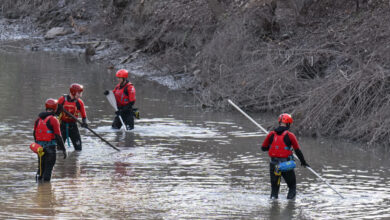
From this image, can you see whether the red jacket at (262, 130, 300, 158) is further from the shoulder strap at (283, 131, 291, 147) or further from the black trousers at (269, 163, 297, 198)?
the black trousers at (269, 163, 297, 198)

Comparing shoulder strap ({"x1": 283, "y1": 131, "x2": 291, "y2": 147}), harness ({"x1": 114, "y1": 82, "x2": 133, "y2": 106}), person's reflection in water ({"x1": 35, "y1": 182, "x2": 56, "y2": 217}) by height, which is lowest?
person's reflection in water ({"x1": 35, "y1": 182, "x2": 56, "y2": 217})

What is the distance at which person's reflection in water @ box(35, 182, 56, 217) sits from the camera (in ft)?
37.2

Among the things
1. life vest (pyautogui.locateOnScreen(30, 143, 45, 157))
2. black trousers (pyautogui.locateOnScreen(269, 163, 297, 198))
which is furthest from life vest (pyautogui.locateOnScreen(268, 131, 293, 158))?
life vest (pyautogui.locateOnScreen(30, 143, 45, 157))

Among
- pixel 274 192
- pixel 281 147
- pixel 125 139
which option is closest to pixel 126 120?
pixel 125 139

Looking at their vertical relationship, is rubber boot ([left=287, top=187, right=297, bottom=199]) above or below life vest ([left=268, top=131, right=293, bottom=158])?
below

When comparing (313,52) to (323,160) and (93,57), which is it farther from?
(93,57)

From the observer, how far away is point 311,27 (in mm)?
25172

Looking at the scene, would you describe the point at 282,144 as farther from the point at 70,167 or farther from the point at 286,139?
the point at 70,167

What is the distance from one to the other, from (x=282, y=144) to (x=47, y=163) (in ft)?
13.1

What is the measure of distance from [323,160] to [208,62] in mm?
10468

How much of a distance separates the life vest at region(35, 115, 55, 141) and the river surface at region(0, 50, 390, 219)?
829 mm

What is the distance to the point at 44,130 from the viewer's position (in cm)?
1284

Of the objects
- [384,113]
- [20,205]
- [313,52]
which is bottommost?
[20,205]

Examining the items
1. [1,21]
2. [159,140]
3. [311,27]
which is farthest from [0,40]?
[159,140]
